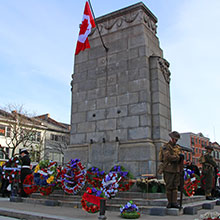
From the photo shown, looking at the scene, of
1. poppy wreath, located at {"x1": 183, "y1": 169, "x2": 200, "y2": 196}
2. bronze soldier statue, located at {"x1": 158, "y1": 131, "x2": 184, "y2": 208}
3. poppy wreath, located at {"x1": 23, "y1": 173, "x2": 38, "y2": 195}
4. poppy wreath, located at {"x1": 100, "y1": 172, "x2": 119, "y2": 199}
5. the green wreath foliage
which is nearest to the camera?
the green wreath foliage

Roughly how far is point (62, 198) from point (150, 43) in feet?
24.3

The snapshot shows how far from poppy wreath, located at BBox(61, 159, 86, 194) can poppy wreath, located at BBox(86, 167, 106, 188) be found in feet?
0.73

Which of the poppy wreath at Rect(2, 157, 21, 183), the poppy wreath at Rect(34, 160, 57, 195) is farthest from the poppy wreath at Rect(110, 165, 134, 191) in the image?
the poppy wreath at Rect(2, 157, 21, 183)

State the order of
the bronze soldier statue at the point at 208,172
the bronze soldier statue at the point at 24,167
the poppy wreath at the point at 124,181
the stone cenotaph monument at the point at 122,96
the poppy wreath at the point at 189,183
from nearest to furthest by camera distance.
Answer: the poppy wreath at the point at 124,181, the poppy wreath at the point at 189,183, the bronze soldier statue at the point at 208,172, the stone cenotaph monument at the point at 122,96, the bronze soldier statue at the point at 24,167

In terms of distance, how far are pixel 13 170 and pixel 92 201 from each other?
587 cm

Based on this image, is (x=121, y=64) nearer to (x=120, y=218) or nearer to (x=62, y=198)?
(x=62, y=198)

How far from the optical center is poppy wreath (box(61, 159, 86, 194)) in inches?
387

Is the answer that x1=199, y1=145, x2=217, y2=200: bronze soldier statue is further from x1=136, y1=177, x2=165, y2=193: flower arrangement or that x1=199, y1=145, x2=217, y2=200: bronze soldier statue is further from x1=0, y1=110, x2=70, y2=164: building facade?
x1=0, y1=110, x2=70, y2=164: building facade

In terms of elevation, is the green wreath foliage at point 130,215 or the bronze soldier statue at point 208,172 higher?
the bronze soldier statue at point 208,172

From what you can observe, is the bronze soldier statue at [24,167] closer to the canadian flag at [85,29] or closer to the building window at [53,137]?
the canadian flag at [85,29]

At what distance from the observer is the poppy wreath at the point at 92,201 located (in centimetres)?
698

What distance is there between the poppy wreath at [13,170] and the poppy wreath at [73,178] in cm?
275

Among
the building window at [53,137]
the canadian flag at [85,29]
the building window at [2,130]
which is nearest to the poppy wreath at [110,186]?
the canadian flag at [85,29]

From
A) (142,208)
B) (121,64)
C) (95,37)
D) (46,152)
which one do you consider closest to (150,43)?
(121,64)
